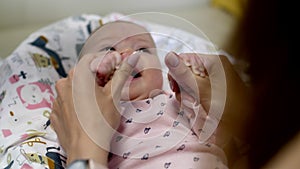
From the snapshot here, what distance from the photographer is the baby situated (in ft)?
3.03

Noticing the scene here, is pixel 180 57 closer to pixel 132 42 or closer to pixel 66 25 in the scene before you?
pixel 132 42

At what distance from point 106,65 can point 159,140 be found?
0.20 m

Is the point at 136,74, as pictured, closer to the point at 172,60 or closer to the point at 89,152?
the point at 172,60

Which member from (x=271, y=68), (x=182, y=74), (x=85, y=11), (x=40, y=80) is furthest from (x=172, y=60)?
(x=85, y=11)

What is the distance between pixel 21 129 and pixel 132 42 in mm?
326

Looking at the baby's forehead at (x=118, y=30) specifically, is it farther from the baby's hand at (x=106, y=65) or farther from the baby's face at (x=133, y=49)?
the baby's hand at (x=106, y=65)

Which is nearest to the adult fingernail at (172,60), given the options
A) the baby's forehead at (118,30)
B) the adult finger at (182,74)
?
the adult finger at (182,74)

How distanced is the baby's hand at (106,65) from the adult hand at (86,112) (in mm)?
26

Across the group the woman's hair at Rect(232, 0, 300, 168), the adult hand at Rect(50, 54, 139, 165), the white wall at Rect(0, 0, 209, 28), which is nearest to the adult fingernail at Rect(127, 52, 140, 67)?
the adult hand at Rect(50, 54, 139, 165)

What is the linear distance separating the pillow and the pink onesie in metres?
0.13

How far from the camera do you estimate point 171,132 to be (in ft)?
3.18

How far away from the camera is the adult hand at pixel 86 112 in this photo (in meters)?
0.85

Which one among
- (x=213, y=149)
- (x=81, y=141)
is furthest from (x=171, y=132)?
(x=81, y=141)

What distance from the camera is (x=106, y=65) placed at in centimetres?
102
